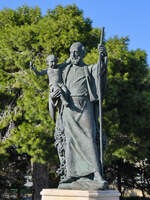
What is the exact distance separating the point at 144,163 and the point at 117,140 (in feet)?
37.2

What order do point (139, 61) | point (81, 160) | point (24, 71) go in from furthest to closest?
point (139, 61), point (24, 71), point (81, 160)

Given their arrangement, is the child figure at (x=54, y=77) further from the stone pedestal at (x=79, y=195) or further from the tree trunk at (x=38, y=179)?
the tree trunk at (x=38, y=179)

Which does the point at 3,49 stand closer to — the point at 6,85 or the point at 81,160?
the point at 6,85

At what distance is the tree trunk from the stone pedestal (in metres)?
12.7

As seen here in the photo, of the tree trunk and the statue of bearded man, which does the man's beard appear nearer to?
the statue of bearded man

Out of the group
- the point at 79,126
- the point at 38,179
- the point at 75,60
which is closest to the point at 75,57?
the point at 75,60

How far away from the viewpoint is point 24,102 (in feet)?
49.1

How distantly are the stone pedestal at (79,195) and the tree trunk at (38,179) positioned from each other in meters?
12.7

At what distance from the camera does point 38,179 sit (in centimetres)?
1784

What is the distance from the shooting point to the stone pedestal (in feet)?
16.3

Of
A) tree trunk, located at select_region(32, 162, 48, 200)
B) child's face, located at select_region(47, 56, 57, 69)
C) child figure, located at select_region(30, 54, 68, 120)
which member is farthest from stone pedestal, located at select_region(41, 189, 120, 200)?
tree trunk, located at select_region(32, 162, 48, 200)

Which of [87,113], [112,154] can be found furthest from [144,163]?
[87,113]

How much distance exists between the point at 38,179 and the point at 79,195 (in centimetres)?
1329

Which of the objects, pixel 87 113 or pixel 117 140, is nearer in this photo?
pixel 87 113
